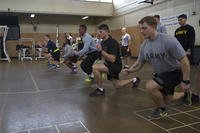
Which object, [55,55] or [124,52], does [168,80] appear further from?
[55,55]

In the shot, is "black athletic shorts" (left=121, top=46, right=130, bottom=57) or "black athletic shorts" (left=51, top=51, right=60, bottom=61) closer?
"black athletic shorts" (left=51, top=51, right=60, bottom=61)

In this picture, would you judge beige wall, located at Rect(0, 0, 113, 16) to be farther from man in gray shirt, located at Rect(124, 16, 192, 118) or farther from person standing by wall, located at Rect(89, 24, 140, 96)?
man in gray shirt, located at Rect(124, 16, 192, 118)

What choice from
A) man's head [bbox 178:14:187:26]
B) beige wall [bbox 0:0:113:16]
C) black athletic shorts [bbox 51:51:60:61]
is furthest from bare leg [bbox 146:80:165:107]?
beige wall [bbox 0:0:113:16]

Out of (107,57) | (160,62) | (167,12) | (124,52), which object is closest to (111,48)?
(107,57)

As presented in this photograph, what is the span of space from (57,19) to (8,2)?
4.06 meters

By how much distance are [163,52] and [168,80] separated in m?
0.35

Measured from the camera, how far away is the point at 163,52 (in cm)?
271

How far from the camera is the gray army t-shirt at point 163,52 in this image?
2590 mm

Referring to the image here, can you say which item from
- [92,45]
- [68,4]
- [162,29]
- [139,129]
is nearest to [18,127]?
[139,129]

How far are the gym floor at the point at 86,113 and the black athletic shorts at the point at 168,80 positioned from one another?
36 cm

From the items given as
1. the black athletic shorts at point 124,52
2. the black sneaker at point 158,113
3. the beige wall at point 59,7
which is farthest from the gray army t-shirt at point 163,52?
the beige wall at point 59,7

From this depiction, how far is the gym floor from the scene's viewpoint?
8.30ft

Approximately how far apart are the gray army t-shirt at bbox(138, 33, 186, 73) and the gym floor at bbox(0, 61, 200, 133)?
Result: 65cm

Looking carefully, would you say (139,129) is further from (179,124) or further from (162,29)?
(162,29)
